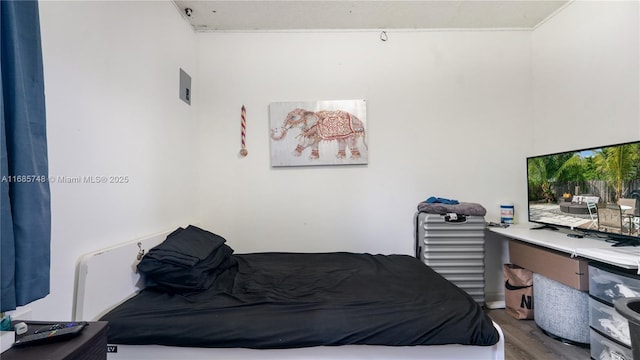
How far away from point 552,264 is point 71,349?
2.74m

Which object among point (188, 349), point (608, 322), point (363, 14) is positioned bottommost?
point (608, 322)

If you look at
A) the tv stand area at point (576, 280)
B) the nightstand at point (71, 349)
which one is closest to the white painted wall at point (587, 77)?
the tv stand area at point (576, 280)

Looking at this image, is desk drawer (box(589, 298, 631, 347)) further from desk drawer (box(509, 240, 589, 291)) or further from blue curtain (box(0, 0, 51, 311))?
blue curtain (box(0, 0, 51, 311))

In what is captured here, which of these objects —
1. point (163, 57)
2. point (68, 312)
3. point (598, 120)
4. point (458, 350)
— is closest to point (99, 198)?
point (68, 312)

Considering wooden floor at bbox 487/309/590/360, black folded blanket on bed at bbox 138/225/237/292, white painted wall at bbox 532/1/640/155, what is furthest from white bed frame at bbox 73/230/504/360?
white painted wall at bbox 532/1/640/155

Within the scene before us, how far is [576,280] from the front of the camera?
1838mm

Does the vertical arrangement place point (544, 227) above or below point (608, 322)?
above

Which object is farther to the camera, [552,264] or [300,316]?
[552,264]

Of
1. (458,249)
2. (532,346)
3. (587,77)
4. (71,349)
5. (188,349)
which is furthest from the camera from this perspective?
(458,249)

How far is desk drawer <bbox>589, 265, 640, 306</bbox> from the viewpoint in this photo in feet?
5.00

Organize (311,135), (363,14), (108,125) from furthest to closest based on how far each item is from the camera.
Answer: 1. (311,135)
2. (363,14)
3. (108,125)

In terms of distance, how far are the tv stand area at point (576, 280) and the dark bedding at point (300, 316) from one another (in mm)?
931

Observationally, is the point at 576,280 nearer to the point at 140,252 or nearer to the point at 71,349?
the point at 71,349

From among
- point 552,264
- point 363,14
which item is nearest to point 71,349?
point 552,264
